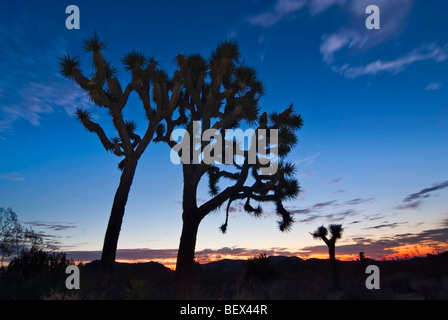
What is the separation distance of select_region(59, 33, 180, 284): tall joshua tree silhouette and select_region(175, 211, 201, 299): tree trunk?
7.30 feet

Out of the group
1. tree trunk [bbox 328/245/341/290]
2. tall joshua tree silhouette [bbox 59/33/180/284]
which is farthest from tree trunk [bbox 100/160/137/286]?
tree trunk [bbox 328/245/341/290]

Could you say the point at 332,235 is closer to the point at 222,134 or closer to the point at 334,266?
the point at 334,266

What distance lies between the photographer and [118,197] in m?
11.8

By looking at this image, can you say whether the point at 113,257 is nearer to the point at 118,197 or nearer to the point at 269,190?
the point at 118,197

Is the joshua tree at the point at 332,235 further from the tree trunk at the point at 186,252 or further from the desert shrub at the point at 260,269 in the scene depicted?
the tree trunk at the point at 186,252

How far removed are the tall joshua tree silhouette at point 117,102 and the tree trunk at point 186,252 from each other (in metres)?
2.22

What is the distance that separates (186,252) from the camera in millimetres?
11922

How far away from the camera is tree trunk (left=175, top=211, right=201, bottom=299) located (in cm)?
1139

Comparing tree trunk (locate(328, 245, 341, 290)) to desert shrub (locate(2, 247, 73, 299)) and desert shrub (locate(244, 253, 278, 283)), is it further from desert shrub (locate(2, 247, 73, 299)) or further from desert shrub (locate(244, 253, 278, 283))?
desert shrub (locate(2, 247, 73, 299))

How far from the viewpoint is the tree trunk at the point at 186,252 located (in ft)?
37.4

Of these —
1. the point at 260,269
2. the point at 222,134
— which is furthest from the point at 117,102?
the point at 260,269

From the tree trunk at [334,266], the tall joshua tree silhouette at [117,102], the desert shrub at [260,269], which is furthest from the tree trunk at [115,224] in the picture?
the tree trunk at [334,266]

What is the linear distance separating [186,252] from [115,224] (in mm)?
2641
